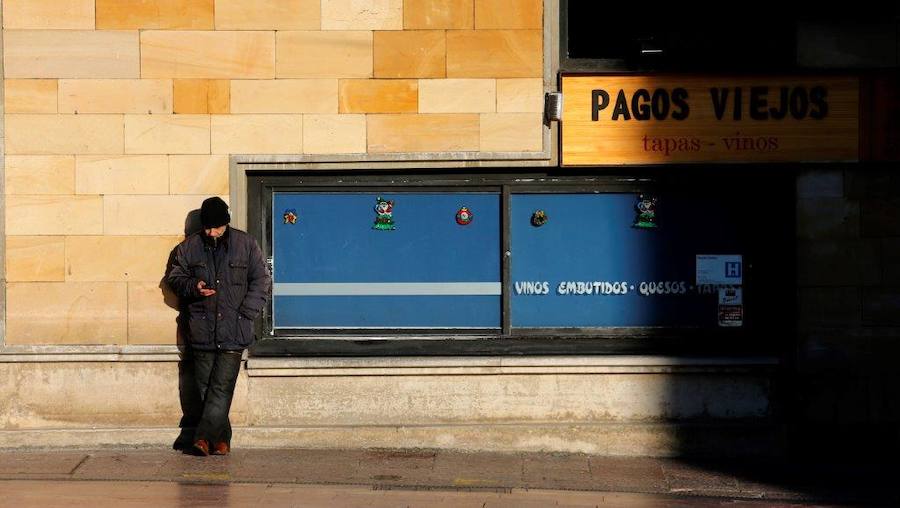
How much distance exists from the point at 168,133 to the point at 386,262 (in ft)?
6.65

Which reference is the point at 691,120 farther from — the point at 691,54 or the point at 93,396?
the point at 93,396

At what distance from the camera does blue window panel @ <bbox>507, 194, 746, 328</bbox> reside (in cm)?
1134

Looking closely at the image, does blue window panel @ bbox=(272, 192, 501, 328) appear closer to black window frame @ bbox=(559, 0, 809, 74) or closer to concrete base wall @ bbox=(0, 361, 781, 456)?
concrete base wall @ bbox=(0, 361, 781, 456)

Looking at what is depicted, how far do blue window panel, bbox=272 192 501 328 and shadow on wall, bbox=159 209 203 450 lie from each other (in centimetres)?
72

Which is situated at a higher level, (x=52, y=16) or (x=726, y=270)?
(x=52, y=16)

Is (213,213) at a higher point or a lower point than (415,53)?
lower

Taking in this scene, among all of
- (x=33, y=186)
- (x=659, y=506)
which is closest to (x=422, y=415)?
(x=659, y=506)

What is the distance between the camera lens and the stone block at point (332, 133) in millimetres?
11016

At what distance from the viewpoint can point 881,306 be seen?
10992mm

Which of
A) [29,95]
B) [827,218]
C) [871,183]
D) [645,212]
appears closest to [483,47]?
[645,212]

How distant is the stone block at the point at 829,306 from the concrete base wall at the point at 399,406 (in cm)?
58

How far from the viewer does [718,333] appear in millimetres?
11375

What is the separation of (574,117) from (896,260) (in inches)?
110

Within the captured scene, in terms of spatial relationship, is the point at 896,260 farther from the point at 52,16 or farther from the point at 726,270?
the point at 52,16
